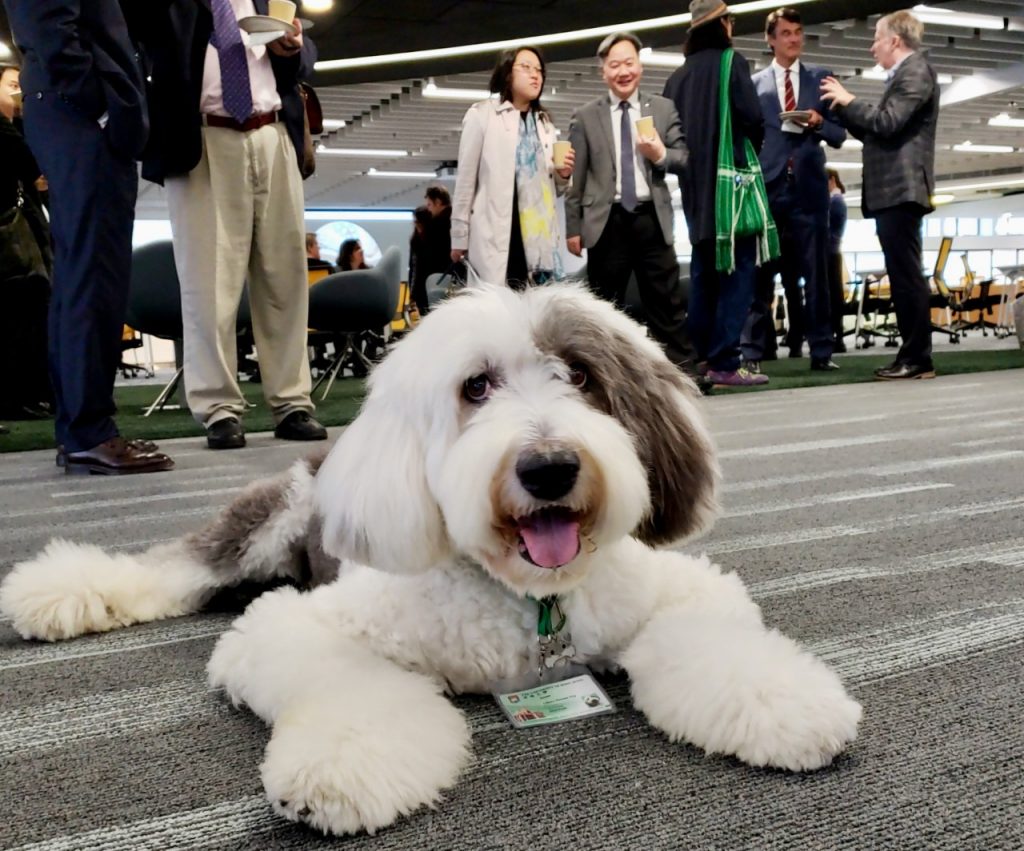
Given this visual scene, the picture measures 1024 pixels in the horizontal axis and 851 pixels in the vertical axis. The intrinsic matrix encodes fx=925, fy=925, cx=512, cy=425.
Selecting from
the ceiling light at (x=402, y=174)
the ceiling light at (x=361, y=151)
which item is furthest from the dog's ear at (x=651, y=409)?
the ceiling light at (x=402, y=174)

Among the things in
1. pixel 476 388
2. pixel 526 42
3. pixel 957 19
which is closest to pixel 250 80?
pixel 476 388

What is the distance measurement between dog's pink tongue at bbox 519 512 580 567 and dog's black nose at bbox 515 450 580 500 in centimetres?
6

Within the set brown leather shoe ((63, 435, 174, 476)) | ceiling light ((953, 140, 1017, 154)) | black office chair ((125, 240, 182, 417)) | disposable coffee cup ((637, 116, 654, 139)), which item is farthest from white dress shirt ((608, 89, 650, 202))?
ceiling light ((953, 140, 1017, 154))

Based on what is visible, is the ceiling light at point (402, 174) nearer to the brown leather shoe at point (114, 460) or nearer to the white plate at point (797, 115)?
the white plate at point (797, 115)

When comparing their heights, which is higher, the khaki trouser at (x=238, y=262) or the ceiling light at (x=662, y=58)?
the ceiling light at (x=662, y=58)

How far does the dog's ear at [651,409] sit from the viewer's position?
42.1 inches

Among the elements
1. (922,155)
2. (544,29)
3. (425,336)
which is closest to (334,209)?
(544,29)

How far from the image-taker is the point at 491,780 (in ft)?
2.93

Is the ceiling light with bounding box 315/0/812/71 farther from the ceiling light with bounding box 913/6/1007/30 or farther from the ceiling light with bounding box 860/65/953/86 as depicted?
the ceiling light with bounding box 860/65/953/86

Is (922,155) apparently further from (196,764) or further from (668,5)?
(668,5)

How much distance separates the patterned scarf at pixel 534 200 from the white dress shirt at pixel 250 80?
47.3 inches

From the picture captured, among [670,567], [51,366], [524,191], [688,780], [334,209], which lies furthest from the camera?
[334,209]

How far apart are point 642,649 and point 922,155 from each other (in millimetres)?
4566

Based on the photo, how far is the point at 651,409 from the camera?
1.09m
